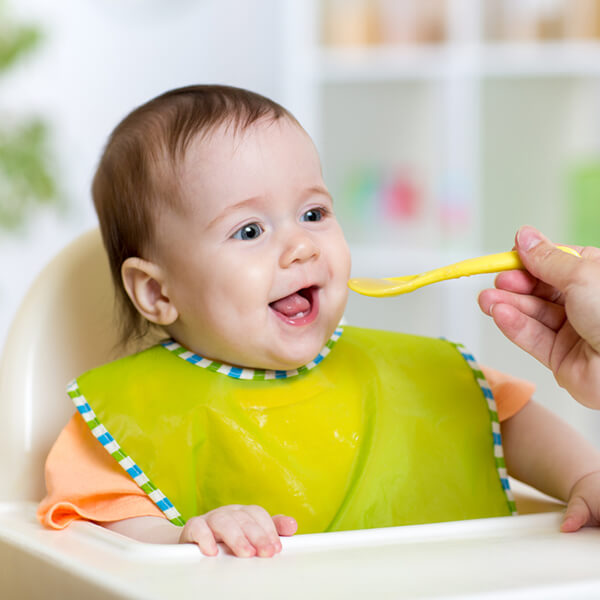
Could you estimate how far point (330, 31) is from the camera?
109 inches

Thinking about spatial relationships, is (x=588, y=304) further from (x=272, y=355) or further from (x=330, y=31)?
(x=330, y=31)

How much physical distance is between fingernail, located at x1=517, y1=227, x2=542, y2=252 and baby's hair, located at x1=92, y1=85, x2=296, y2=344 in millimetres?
294

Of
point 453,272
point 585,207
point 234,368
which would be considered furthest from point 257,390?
point 585,207

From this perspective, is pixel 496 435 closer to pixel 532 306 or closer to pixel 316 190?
pixel 532 306

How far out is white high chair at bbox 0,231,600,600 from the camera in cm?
54

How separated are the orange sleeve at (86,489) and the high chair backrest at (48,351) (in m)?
0.08

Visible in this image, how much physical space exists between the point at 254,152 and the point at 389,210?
6.40 feet

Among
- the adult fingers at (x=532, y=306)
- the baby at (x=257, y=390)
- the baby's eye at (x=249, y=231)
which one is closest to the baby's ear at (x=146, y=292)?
the baby at (x=257, y=390)

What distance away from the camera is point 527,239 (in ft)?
2.51

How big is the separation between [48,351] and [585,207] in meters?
1.94

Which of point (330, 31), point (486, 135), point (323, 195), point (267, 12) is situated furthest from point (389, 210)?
point (323, 195)

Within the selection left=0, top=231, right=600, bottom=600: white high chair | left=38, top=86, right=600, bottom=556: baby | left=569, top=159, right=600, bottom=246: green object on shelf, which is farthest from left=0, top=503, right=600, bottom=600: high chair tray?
left=569, top=159, right=600, bottom=246: green object on shelf

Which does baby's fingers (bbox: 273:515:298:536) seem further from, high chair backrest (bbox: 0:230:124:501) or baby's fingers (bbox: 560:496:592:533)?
high chair backrest (bbox: 0:230:124:501)

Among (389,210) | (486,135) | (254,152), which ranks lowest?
(389,210)
